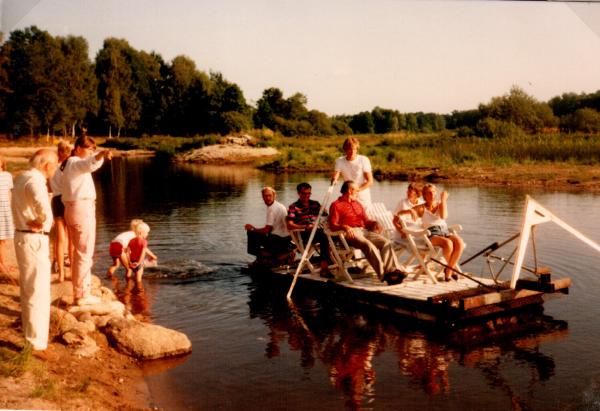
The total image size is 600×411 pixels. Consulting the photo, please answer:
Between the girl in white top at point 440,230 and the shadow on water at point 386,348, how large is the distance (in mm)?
1228

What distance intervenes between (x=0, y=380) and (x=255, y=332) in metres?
3.62

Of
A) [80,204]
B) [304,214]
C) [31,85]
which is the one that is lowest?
[304,214]

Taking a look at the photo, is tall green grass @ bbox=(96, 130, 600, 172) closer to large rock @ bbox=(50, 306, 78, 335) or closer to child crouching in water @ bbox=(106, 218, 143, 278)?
child crouching in water @ bbox=(106, 218, 143, 278)

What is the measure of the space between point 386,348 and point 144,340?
282 cm

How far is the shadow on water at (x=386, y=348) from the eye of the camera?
6879 mm

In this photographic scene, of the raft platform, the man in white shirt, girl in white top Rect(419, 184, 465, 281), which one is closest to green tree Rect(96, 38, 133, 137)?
the man in white shirt

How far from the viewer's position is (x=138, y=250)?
11117 mm

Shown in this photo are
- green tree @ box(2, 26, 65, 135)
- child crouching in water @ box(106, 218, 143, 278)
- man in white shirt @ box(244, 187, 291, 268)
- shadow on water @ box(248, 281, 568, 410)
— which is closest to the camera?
shadow on water @ box(248, 281, 568, 410)

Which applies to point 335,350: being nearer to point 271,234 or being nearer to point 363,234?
point 363,234

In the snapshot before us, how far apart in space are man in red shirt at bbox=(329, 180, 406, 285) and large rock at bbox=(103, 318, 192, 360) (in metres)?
3.05

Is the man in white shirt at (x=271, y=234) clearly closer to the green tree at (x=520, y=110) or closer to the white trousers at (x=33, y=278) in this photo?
the white trousers at (x=33, y=278)

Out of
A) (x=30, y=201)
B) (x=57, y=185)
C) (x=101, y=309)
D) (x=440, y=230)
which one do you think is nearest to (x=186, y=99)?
(x=57, y=185)

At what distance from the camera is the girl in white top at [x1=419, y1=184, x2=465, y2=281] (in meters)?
9.62

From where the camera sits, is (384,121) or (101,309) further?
(384,121)
